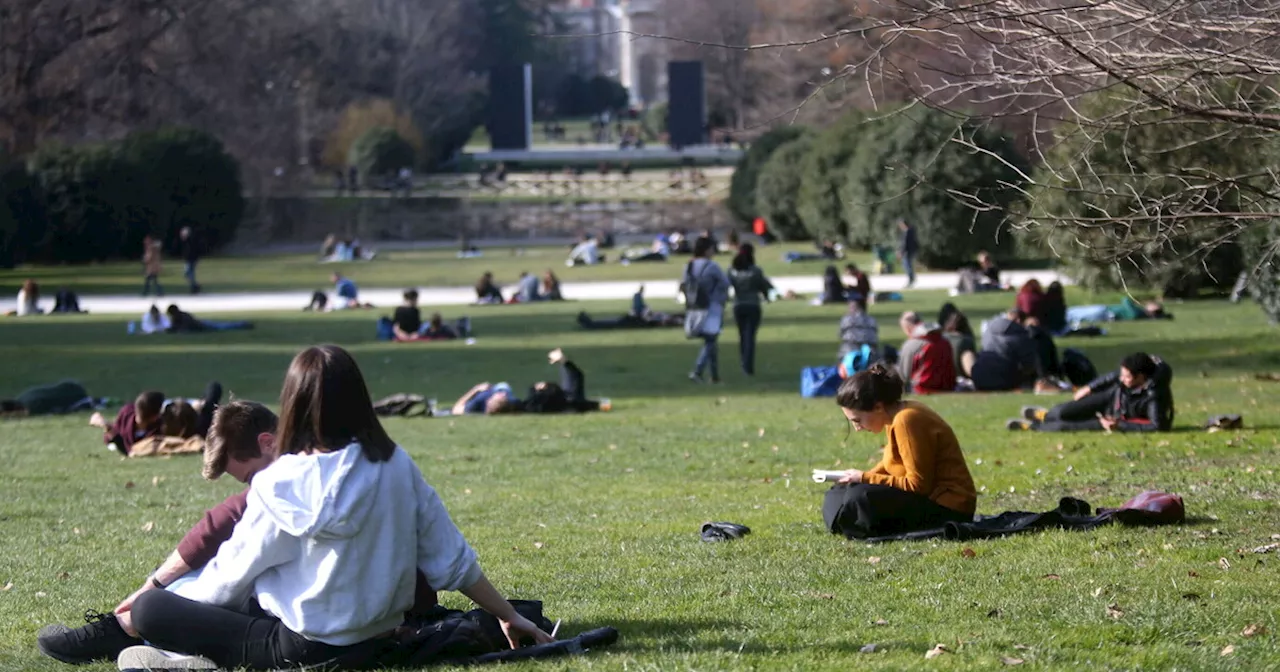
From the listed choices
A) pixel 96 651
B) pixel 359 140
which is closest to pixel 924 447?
pixel 96 651

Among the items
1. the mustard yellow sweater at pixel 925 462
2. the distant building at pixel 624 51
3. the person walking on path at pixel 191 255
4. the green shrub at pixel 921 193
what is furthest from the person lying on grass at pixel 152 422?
the distant building at pixel 624 51

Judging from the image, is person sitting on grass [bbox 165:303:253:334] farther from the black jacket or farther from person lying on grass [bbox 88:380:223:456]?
the black jacket

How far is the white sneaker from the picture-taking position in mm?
5469

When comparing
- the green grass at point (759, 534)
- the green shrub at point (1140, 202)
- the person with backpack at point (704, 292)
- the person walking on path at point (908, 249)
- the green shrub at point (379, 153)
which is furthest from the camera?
the green shrub at point (379, 153)

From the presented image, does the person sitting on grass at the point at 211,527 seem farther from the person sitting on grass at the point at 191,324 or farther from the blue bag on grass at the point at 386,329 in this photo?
the person sitting on grass at the point at 191,324

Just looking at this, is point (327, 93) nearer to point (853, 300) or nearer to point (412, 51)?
point (412, 51)

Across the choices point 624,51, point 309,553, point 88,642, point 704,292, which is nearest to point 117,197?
point 704,292

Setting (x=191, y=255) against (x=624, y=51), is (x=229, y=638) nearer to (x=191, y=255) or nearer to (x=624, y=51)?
(x=191, y=255)

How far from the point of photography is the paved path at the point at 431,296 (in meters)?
34.9

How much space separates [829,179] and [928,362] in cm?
3167

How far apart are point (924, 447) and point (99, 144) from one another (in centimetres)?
4869

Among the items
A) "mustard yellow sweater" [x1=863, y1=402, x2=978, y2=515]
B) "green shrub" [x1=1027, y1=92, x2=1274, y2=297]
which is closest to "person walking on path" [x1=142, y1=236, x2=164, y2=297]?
"green shrub" [x1=1027, y1=92, x2=1274, y2=297]

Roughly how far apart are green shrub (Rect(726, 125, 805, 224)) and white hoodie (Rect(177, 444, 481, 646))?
53047mm

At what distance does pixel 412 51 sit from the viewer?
101m
